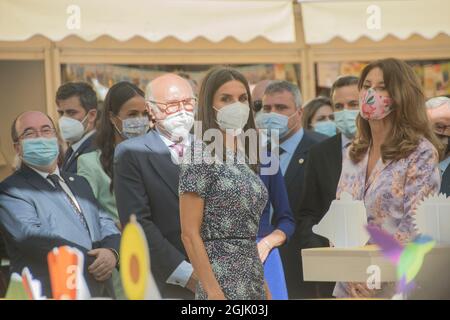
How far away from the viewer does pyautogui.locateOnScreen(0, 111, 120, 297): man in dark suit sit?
5.46 metres

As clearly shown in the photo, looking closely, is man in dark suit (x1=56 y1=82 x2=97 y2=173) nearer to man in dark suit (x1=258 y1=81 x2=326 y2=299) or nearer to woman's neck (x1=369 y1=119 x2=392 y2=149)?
man in dark suit (x1=258 y1=81 x2=326 y2=299)

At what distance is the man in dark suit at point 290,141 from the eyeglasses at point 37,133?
51.3 inches

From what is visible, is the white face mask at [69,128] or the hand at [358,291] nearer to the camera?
the hand at [358,291]

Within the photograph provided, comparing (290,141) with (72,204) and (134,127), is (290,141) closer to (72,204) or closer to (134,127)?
(134,127)

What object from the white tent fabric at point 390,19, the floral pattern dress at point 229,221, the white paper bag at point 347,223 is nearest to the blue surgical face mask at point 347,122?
the white tent fabric at point 390,19

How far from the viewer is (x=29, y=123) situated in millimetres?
5648

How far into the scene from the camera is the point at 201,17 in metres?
5.81

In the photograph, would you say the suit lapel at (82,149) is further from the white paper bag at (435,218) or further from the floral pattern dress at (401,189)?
the white paper bag at (435,218)

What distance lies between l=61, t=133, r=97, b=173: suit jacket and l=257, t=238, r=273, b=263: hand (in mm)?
1293

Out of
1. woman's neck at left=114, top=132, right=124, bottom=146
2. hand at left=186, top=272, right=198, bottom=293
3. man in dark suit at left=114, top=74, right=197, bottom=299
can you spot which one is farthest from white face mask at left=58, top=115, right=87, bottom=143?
A: hand at left=186, top=272, right=198, bottom=293

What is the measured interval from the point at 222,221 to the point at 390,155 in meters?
1.07

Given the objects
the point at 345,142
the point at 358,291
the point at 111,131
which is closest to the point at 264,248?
the point at 358,291

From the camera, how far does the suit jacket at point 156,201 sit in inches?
211
